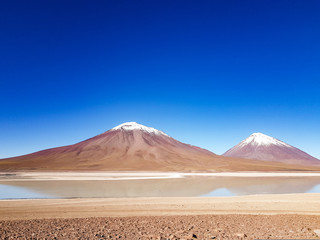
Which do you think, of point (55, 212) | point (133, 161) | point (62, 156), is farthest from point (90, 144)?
point (55, 212)

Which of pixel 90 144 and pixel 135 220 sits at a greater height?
pixel 90 144

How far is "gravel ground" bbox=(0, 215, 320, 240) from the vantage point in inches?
344

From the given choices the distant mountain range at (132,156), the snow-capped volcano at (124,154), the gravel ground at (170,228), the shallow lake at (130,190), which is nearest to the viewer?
the gravel ground at (170,228)

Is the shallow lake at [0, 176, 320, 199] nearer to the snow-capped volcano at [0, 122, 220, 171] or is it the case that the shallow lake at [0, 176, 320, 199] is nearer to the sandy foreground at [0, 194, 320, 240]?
the sandy foreground at [0, 194, 320, 240]

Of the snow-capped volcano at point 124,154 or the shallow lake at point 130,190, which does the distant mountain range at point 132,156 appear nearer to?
the snow-capped volcano at point 124,154

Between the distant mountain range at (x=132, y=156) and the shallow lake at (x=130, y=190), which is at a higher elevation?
the distant mountain range at (x=132, y=156)

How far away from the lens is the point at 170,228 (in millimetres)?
9727

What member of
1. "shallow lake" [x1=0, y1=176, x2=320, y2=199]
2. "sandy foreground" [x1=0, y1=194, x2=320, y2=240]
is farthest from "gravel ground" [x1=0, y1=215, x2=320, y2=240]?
"shallow lake" [x1=0, y1=176, x2=320, y2=199]

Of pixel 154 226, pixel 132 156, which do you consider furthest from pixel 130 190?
pixel 132 156

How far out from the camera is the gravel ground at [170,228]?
8.73 meters

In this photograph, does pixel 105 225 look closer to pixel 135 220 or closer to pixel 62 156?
pixel 135 220

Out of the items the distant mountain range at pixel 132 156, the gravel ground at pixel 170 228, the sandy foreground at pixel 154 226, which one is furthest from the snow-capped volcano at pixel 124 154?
the gravel ground at pixel 170 228

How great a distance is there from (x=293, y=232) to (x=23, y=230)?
9029 millimetres

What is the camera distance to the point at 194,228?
9.72 meters
